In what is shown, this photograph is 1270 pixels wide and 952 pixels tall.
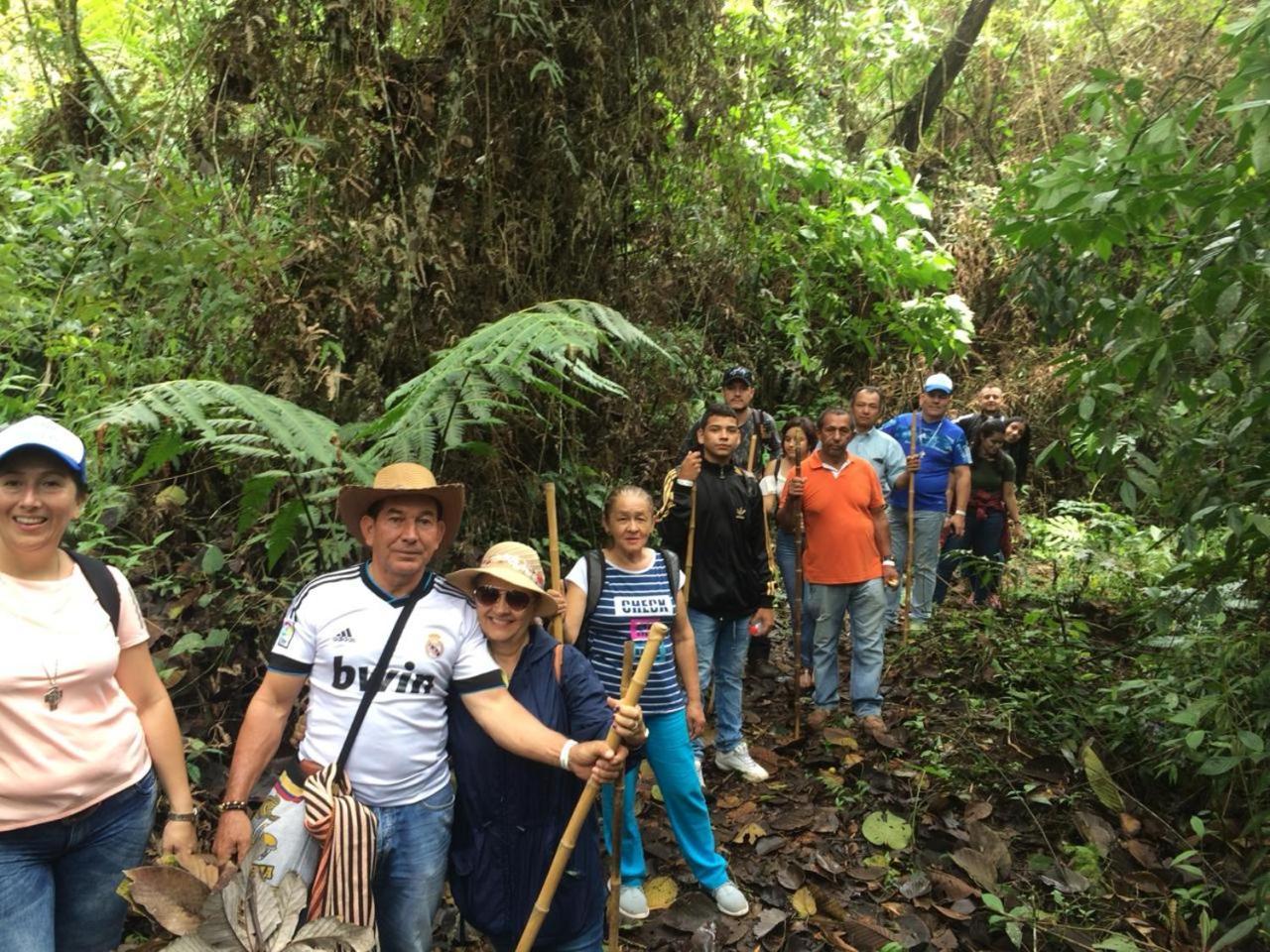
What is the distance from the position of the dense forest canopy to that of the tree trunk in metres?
6.03

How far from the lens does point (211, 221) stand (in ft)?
15.7

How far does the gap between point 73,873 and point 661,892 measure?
2534mm

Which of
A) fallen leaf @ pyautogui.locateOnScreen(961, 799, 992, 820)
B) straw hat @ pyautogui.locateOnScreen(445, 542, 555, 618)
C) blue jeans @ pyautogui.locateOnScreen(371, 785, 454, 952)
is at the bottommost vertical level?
fallen leaf @ pyautogui.locateOnScreen(961, 799, 992, 820)

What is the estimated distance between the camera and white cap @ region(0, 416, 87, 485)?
2.13 meters

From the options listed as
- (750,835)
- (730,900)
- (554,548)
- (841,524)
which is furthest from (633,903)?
(841,524)

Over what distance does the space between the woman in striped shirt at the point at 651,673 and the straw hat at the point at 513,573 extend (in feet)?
3.58

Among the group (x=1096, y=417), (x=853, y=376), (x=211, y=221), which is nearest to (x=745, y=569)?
(x=1096, y=417)

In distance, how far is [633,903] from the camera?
3.82 metres

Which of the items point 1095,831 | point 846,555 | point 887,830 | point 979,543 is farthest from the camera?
point 979,543

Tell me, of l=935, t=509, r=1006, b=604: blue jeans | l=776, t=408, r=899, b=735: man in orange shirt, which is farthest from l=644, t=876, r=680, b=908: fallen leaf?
l=935, t=509, r=1006, b=604: blue jeans

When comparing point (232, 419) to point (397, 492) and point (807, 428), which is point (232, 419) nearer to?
point (397, 492)

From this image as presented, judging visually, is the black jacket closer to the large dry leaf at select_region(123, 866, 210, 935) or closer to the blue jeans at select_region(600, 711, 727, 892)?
the blue jeans at select_region(600, 711, 727, 892)

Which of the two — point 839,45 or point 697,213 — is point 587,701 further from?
point 839,45

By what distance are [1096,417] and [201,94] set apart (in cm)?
517
